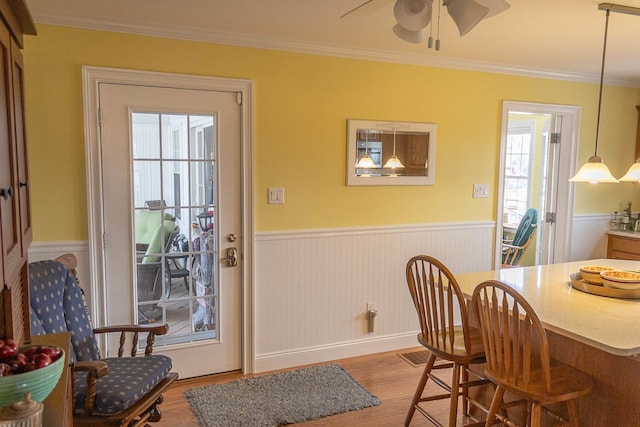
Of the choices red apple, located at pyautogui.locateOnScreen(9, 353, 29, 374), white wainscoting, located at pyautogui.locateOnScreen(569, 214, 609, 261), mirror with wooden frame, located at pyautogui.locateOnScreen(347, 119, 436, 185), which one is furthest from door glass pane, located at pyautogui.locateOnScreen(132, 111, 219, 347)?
white wainscoting, located at pyautogui.locateOnScreen(569, 214, 609, 261)

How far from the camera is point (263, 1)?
7.98 ft

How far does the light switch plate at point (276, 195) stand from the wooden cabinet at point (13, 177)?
1738mm

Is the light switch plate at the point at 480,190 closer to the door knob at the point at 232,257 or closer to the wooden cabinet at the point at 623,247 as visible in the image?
the wooden cabinet at the point at 623,247

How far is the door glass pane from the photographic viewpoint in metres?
2.97

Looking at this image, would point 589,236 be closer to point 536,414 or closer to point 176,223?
point 536,414

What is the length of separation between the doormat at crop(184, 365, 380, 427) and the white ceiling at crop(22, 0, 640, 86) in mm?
2219

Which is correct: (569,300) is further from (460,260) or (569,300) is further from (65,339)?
(65,339)

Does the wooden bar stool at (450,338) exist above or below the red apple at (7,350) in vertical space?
below

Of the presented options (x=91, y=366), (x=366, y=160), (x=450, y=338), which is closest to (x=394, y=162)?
(x=366, y=160)

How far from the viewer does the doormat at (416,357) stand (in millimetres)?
3510

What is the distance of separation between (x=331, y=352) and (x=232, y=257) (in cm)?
105

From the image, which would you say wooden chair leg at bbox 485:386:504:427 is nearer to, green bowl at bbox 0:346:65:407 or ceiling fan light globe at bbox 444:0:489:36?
ceiling fan light globe at bbox 444:0:489:36

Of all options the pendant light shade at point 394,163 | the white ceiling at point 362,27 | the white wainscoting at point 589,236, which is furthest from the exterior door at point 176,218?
the white wainscoting at point 589,236

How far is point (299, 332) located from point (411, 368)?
2.78ft
